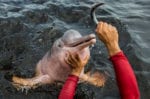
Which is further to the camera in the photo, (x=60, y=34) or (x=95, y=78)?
(x=60, y=34)

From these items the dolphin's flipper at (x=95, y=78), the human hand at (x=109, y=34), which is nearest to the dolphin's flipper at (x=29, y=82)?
the dolphin's flipper at (x=95, y=78)

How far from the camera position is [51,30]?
28.0ft

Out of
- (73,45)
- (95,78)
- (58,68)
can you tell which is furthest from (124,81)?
(95,78)

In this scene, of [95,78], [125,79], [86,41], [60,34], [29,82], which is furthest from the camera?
[60,34]

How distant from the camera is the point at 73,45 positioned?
17.9 ft

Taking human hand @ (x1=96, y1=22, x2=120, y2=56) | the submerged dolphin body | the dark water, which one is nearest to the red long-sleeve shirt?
human hand @ (x1=96, y1=22, x2=120, y2=56)

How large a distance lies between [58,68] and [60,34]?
7.93ft

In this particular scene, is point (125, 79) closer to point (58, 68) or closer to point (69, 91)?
point (69, 91)

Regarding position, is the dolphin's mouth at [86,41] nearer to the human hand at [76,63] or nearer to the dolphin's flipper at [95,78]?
the human hand at [76,63]

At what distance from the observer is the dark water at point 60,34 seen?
6605mm

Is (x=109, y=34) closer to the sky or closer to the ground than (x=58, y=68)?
closer to the sky

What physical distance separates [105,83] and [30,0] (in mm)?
4207

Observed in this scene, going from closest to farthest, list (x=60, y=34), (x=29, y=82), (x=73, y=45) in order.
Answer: (x=73, y=45) < (x=29, y=82) < (x=60, y=34)

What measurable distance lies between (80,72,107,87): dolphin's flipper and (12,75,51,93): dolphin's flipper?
2.16 feet
